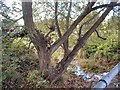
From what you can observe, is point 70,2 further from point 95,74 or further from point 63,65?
point 95,74

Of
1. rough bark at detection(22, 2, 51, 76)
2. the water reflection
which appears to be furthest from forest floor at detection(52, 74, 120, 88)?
rough bark at detection(22, 2, 51, 76)

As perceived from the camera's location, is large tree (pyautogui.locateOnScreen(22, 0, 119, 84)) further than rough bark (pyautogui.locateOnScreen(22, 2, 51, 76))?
Yes

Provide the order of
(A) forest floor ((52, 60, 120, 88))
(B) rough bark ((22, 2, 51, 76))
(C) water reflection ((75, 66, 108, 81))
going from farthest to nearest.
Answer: (C) water reflection ((75, 66, 108, 81)) → (A) forest floor ((52, 60, 120, 88)) → (B) rough bark ((22, 2, 51, 76))

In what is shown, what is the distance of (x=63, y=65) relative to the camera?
361cm

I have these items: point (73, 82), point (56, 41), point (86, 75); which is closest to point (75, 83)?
point (73, 82)

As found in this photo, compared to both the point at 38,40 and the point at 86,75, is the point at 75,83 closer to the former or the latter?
the point at 86,75

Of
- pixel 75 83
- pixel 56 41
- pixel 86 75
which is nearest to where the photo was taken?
pixel 56 41

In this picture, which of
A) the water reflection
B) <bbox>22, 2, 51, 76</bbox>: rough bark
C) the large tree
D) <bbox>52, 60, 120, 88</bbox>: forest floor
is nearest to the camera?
<bbox>22, 2, 51, 76</bbox>: rough bark

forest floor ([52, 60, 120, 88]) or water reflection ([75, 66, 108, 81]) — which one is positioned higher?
forest floor ([52, 60, 120, 88])

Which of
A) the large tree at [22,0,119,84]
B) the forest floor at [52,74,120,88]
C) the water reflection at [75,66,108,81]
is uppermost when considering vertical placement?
the large tree at [22,0,119,84]

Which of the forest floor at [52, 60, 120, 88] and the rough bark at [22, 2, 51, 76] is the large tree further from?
the forest floor at [52, 60, 120, 88]

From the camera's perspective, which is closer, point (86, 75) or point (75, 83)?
point (75, 83)

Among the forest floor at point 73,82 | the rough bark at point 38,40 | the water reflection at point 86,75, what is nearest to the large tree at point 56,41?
the rough bark at point 38,40

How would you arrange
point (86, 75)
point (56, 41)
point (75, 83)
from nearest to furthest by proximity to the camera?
point (56, 41)
point (75, 83)
point (86, 75)
